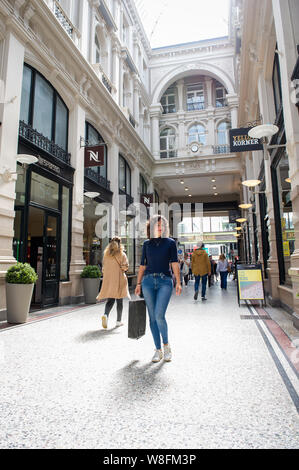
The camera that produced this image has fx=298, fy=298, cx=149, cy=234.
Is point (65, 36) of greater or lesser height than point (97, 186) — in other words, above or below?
above

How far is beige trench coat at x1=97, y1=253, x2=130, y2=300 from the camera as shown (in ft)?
19.5

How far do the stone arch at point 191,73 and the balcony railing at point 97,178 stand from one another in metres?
12.2

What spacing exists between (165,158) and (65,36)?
12964 mm

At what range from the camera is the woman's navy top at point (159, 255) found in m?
3.72

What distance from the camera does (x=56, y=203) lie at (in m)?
9.75

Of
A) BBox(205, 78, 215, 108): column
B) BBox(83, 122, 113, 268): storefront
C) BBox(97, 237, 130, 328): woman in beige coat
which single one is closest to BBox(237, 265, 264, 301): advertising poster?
BBox(97, 237, 130, 328): woman in beige coat

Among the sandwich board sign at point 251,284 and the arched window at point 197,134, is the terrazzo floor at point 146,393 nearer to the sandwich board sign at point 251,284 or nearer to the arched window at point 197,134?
the sandwich board sign at point 251,284

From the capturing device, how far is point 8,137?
7059mm

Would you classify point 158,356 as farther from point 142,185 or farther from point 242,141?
point 142,185

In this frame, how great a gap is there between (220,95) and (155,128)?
586 cm

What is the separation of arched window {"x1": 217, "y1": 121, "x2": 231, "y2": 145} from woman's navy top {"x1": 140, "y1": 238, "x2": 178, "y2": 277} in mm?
20166

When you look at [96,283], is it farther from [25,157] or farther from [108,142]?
[108,142]

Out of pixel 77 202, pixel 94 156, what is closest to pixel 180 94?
pixel 94 156
